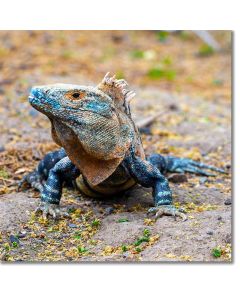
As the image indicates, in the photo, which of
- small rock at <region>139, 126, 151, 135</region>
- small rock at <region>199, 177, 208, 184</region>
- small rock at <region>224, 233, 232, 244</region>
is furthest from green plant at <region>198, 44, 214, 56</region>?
small rock at <region>224, 233, 232, 244</region>

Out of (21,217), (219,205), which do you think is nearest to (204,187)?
(219,205)

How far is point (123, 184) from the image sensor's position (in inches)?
219

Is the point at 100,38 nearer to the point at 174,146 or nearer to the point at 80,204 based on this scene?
the point at 174,146

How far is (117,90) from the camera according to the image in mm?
5238

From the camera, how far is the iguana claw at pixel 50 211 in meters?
5.28

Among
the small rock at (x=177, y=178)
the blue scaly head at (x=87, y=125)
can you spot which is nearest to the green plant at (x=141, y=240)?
the blue scaly head at (x=87, y=125)

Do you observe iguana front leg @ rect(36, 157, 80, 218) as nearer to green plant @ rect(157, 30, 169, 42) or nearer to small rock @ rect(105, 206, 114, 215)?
small rock @ rect(105, 206, 114, 215)

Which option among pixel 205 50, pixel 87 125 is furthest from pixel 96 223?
pixel 205 50

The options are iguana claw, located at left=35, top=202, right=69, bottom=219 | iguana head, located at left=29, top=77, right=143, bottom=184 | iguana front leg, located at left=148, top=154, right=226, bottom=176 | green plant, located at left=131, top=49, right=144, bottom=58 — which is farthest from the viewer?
green plant, located at left=131, top=49, right=144, bottom=58

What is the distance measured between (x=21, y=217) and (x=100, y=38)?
20.5 ft

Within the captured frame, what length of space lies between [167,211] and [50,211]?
91 centimetres

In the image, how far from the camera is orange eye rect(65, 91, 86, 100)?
4.84 metres

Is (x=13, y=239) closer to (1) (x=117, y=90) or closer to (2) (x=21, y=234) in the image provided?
(2) (x=21, y=234)

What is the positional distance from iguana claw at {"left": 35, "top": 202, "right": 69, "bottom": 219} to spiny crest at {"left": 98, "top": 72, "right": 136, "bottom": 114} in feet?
3.07
